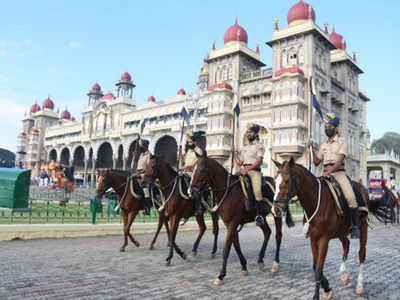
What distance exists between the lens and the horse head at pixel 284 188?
4146mm

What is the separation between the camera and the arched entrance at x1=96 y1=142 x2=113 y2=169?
59.8 meters

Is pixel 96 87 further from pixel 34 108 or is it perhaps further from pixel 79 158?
pixel 34 108

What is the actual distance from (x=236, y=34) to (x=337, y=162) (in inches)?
1370

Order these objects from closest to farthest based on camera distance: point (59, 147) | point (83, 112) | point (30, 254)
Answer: point (30, 254) < point (83, 112) < point (59, 147)

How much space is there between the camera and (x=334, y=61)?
38969 mm

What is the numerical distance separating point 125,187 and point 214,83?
1246 inches

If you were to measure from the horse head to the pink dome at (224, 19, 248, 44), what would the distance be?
34.8 meters

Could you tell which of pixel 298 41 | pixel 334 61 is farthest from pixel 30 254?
pixel 334 61

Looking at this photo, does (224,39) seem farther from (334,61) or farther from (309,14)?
(334,61)

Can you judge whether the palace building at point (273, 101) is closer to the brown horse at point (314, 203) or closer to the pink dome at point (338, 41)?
the pink dome at point (338, 41)

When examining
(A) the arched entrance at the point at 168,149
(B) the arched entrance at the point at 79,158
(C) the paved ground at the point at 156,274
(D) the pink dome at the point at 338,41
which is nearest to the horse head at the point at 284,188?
(C) the paved ground at the point at 156,274

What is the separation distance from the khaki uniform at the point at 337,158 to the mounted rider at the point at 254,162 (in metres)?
1.26

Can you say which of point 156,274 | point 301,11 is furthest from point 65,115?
point 156,274

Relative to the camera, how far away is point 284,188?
13.8 ft
